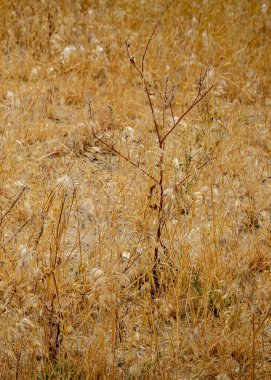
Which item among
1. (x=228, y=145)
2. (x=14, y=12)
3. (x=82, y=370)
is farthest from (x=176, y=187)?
(x=14, y=12)

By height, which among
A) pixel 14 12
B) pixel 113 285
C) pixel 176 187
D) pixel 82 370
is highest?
pixel 14 12

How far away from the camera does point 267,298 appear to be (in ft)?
8.64

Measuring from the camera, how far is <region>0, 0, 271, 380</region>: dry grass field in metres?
2.25

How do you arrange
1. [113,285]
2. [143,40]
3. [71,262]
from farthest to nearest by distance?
[143,40] → [71,262] → [113,285]

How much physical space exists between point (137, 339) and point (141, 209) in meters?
1.00

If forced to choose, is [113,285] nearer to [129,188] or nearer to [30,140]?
[129,188]

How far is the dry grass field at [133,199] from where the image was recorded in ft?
7.39

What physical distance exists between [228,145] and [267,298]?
1445mm

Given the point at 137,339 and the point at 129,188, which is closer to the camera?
the point at 137,339

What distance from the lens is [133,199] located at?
319 centimetres

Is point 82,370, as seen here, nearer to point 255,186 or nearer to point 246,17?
point 255,186

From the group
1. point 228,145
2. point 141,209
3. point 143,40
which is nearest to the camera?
point 141,209

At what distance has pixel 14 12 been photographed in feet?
18.0

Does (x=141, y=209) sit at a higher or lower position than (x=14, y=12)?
lower
